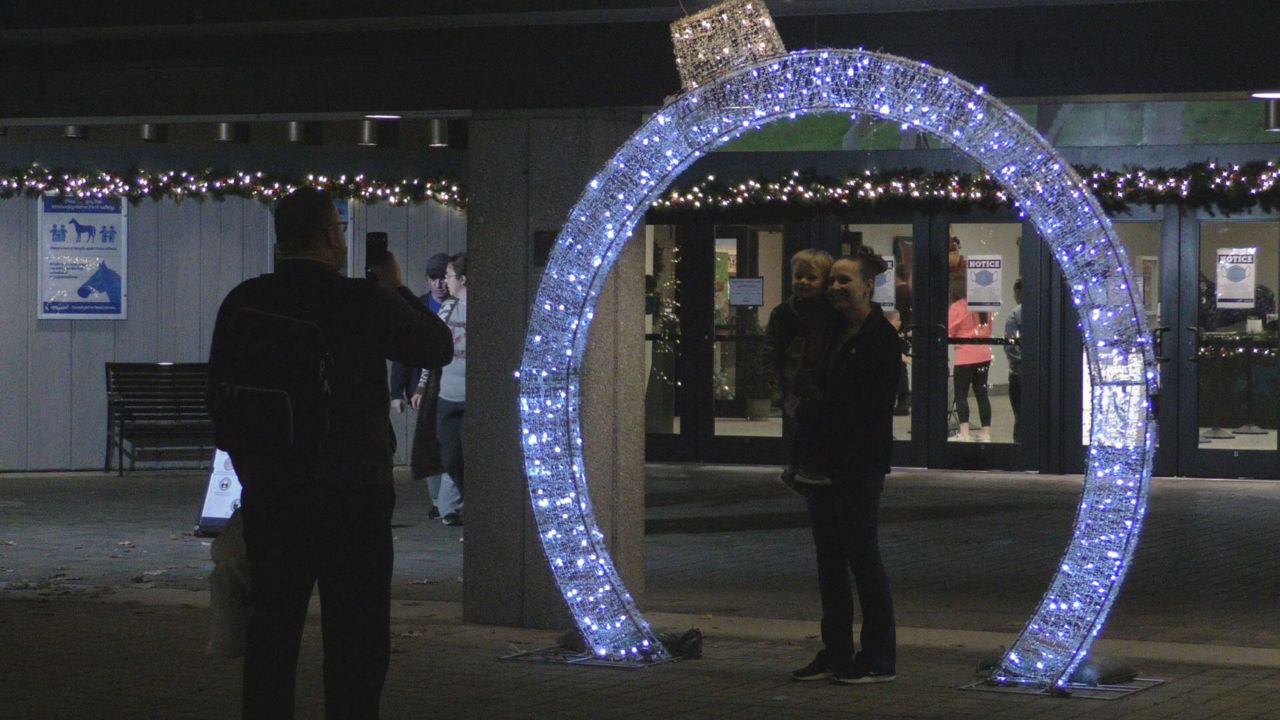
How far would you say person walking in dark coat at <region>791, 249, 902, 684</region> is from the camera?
7.79m

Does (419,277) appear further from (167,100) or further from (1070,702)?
(1070,702)

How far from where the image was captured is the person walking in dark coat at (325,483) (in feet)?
18.2

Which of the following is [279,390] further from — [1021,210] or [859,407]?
[1021,210]

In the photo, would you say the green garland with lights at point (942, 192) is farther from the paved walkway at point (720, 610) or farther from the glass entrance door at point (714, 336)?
the paved walkway at point (720, 610)

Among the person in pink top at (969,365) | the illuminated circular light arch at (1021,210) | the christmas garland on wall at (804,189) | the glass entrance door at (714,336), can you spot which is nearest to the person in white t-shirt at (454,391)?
the illuminated circular light arch at (1021,210)

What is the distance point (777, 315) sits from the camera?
356 inches

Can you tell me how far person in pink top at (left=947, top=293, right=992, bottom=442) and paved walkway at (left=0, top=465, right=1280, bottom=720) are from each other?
1.49 m

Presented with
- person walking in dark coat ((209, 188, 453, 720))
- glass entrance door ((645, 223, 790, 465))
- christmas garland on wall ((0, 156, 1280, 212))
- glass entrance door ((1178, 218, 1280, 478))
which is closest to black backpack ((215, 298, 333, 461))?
person walking in dark coat ((209, 188, 453, 720))

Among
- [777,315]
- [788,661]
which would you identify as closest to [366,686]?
[788,661]

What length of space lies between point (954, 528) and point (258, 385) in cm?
908

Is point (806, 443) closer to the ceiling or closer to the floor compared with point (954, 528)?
closer to the ceiling

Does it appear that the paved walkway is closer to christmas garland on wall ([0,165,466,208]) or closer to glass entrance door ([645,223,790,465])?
glass entrance door ([645,223,790,465])

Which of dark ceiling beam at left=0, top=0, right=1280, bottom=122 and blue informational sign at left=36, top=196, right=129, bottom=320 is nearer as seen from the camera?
dark ceiling beam at left=0, top=0, right=1280, bottom=122

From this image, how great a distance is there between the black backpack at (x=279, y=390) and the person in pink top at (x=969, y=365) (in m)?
13.2
